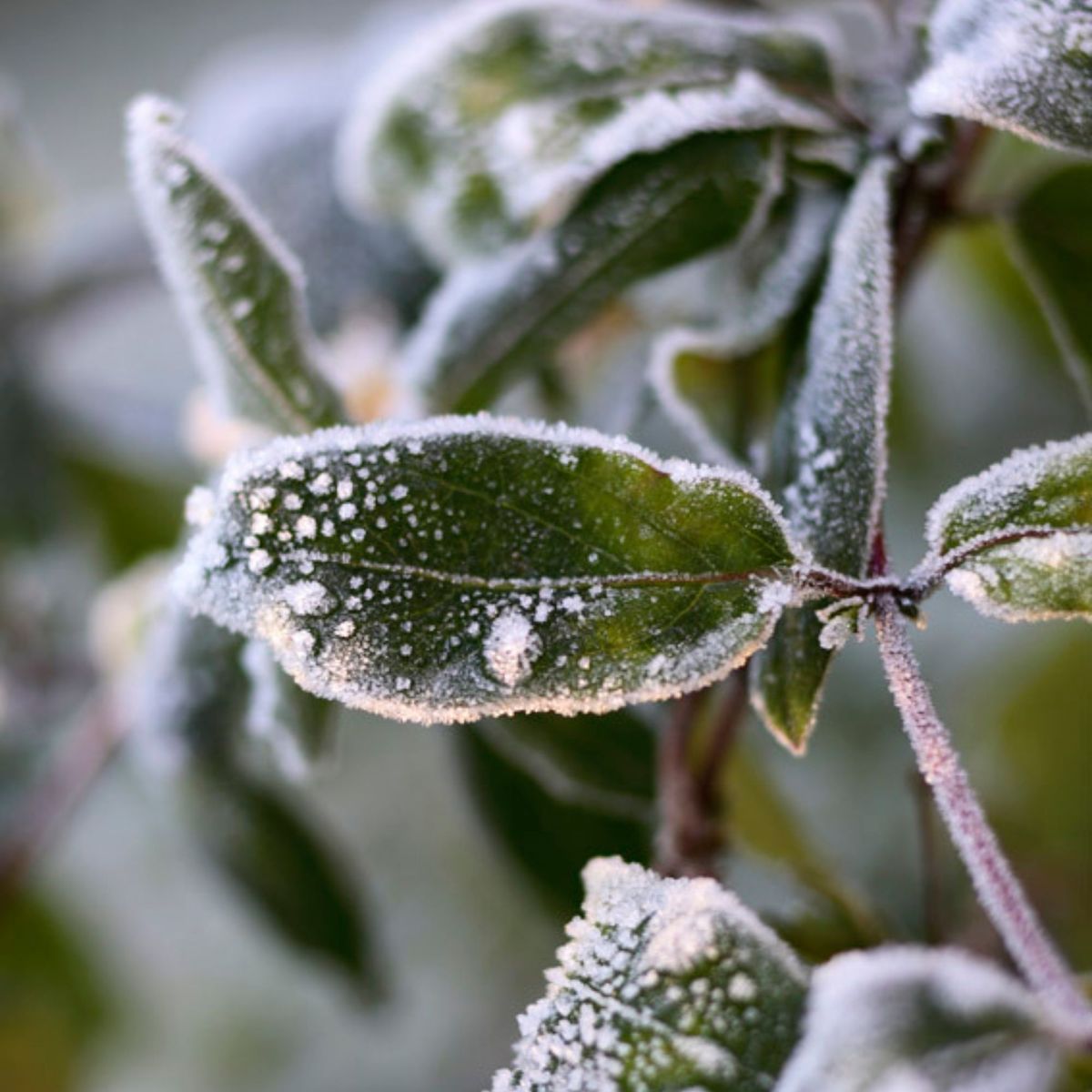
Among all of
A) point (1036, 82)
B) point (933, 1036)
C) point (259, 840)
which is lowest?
point (933, 1036)

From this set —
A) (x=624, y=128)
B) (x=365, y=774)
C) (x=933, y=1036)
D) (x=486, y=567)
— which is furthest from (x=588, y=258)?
(x=365, y=774)

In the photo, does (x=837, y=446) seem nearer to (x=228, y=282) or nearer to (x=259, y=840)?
(x=228, y=282)

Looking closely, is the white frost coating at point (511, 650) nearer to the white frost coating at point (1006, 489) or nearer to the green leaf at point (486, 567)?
the green leaf at point (486, 567)

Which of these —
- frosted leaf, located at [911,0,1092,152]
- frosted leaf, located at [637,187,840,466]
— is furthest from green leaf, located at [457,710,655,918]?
frosted leaf, located at [911,0,1092,152]

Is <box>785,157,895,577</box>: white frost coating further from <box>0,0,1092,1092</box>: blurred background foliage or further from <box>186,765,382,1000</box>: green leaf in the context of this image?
<box>186,765,382,1000</box>: green leaf

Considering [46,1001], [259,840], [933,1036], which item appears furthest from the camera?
[46,1001]

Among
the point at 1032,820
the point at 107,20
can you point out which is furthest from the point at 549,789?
the point at 107,20

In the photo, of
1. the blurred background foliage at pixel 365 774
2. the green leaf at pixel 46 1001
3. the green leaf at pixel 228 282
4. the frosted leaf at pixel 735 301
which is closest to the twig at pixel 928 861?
the blurred background foliage at pixel 365 774
